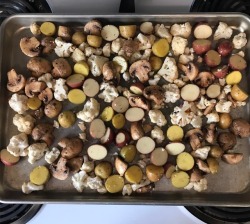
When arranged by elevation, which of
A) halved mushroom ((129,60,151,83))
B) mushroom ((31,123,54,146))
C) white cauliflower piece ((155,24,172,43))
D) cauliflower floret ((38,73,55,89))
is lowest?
mushroom ((31,123,54,146))

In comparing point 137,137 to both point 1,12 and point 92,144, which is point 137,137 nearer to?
point 92,144

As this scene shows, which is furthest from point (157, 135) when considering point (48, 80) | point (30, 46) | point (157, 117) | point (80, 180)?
point (30, 46)

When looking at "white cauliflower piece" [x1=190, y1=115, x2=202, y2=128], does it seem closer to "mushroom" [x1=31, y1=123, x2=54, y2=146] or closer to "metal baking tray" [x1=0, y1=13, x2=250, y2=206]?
"metal baking tray" [x1=0, y1=13, x2=250, y2=206]

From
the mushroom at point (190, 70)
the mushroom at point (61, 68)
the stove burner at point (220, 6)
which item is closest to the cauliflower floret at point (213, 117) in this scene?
the mushroom at point (190, 70)

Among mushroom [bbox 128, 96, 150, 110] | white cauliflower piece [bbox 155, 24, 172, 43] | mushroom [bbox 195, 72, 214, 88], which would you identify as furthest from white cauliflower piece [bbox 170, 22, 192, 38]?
mushroom [bbox 128, 96, 150, 110]

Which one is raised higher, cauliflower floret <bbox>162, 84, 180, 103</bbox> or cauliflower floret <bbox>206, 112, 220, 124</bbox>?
cauliflower floret <bbox>162, 84, 180, 103</bbox>
